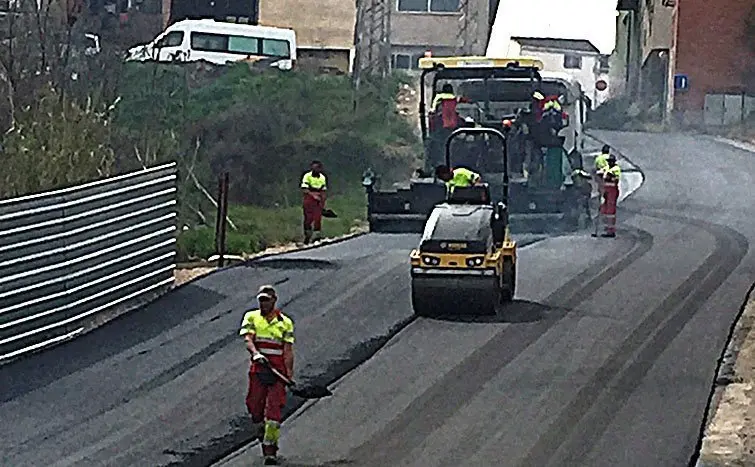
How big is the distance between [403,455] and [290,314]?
21.6 ft

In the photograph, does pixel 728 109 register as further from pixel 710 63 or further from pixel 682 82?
pixel 710 63

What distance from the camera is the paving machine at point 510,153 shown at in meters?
26.8

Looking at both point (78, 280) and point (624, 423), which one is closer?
point (624, 423)

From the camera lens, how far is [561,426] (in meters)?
13.0

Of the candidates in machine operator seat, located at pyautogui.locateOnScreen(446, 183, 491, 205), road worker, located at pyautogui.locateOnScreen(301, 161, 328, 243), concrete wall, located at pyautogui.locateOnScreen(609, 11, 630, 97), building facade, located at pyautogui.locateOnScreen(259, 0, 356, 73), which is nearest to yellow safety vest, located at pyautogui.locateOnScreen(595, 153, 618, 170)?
road worker, located at pyautogui.locateOnScreen(301, 161, 328, 243)

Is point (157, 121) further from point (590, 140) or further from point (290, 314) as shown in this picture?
point (590, 140)

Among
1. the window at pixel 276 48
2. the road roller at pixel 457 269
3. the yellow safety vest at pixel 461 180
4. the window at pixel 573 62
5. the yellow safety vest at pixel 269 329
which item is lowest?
the road roller at pixel 457 269

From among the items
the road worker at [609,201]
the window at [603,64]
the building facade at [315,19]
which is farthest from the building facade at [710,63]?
the road worker at [609,201]

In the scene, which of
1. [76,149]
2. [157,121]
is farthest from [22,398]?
[157,121]

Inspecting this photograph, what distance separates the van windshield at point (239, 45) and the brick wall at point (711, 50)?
20.9 metres

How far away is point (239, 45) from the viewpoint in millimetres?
50656

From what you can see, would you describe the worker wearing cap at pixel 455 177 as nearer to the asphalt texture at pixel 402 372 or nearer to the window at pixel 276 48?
the asphalt texture at pixel 402 372

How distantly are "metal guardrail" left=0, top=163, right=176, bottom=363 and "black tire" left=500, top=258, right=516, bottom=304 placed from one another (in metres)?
4.31

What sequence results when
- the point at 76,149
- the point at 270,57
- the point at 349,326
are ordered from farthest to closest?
1. the point at 270,57
2. the point at 76,149
3. the point at 349,326
